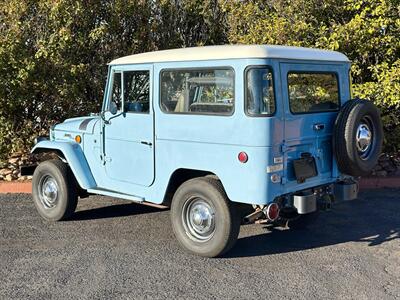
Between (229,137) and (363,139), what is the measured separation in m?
1.51

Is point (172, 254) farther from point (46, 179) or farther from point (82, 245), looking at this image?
point (46, 179)

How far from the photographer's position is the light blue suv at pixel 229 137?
181 inches

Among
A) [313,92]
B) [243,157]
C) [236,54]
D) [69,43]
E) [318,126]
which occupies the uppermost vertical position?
[69,43]

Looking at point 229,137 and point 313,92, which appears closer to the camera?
point 229,137

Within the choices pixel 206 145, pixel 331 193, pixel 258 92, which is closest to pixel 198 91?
pixel 206 145

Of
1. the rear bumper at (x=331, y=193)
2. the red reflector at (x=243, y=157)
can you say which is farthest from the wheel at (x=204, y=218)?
the rear bumper at (x=331, y=193)

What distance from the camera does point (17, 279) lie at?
4512mm

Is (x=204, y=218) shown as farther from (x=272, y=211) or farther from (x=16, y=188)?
(x=16, y=188)

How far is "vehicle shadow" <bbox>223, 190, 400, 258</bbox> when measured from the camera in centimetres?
539

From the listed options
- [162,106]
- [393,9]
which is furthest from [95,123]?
[393,9]

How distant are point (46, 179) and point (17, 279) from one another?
7.05 feet

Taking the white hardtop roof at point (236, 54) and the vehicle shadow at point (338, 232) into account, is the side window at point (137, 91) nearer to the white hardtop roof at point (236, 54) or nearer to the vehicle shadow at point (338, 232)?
the white hardtop roof at point (236, 54)

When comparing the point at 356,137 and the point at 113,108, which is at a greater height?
the point at 113,108

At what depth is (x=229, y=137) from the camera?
471 cm
